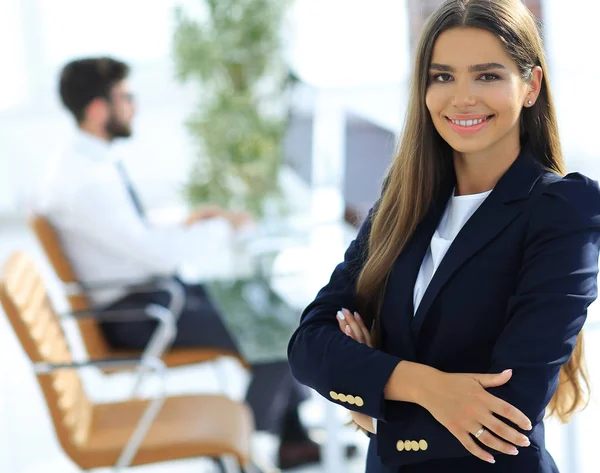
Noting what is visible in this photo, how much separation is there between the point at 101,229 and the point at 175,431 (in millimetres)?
1056

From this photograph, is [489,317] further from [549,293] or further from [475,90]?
[475,90]

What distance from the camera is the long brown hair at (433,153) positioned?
4.48 ft

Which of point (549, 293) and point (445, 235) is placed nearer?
point (549, 293)

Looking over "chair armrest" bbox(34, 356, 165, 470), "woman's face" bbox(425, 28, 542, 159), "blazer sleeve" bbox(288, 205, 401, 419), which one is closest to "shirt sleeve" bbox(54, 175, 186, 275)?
"chair armrest" bbox(34, 356, 165, 470)

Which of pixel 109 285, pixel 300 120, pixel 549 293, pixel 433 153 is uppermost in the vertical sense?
pixel 433 153

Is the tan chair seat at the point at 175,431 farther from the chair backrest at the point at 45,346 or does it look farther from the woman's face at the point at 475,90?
the woman's face at the point at 475,90

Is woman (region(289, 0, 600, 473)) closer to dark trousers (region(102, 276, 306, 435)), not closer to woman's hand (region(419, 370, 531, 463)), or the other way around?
woman's hand (region(419, 370, 531, 463))

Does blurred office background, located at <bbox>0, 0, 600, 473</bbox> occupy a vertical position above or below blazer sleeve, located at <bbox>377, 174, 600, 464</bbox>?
below

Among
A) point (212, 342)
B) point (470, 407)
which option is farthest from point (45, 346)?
point (470, 407)

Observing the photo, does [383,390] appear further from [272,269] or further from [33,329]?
[272,269]

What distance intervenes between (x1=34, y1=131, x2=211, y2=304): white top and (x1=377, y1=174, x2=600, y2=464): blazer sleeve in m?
2.33

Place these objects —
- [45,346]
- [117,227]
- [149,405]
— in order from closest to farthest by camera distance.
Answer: [45,346], [149,405], [117,227]

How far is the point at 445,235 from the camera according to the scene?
1.50 metres

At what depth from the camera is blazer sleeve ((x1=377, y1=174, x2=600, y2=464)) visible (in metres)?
1.31
